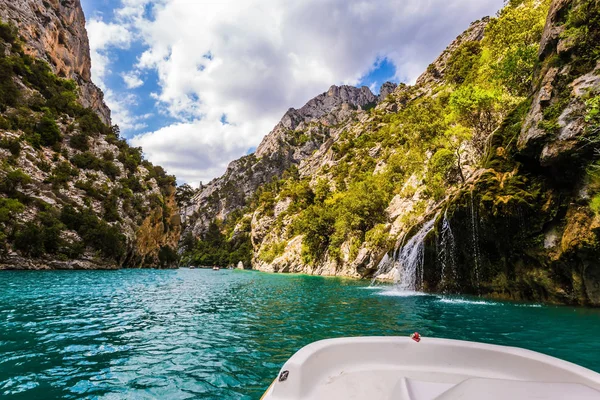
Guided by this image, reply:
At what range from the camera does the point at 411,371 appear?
399 cm

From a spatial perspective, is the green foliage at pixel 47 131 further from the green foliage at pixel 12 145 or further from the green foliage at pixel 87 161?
the green foliage at pixel 12 145

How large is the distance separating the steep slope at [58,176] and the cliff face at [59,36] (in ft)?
1.05

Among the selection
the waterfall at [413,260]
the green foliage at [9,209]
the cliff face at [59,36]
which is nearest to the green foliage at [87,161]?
the green foliage at [9,209]

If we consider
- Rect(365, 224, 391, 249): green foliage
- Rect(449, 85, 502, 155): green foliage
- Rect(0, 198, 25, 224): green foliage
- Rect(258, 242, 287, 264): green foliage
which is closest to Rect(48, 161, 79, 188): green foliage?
Rect(0, 198, 25, 224): green foliage

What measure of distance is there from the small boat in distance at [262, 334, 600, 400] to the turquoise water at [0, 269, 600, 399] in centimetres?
182

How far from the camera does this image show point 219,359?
6.53 meters

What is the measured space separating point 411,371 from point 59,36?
103531 millimetres

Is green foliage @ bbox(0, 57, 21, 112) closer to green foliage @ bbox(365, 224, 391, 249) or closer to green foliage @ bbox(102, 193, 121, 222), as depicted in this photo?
green foliage @ bbox(102, 193, 121, 222)

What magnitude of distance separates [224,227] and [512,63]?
13204cm

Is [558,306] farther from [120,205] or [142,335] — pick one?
[120,205]

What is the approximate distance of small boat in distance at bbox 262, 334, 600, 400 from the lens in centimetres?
286

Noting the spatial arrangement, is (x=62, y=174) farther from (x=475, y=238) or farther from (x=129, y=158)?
(x=475, y=238)

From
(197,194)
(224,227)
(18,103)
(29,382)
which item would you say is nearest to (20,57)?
(18,103)

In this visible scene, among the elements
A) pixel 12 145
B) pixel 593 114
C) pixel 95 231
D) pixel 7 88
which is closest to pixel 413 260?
pixel 593 114
